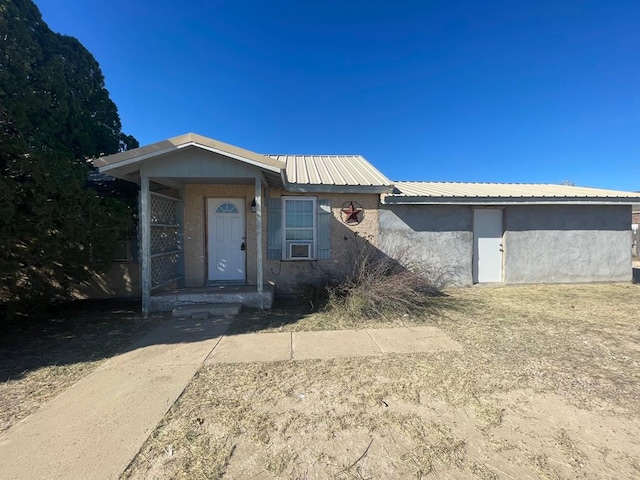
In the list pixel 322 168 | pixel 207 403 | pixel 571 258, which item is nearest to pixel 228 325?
pixel 207 403

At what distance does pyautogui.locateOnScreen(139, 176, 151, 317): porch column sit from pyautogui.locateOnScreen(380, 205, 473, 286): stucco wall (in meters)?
5.75

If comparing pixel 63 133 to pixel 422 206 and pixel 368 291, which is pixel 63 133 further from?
pixel 422 206

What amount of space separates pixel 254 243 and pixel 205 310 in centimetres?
246

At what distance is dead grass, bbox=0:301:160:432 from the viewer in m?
3.50

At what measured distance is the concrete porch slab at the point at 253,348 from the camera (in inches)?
174

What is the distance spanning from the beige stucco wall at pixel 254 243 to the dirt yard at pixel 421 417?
4246 millimetres

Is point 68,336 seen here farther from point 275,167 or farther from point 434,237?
point 434,237

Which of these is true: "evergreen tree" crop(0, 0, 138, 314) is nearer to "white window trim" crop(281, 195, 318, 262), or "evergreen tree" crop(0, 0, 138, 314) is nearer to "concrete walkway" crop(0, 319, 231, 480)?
"concrete walkway" crop(0, 319, 231, 480)

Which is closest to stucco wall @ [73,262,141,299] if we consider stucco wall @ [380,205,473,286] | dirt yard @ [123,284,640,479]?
dirt yard @ [123,284,640,479]

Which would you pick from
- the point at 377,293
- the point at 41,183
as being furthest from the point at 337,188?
the point at 41,183

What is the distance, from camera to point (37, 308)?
639 centimetres

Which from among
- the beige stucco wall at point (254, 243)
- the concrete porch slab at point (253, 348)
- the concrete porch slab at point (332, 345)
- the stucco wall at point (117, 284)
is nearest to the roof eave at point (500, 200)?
the beige stucco wall at point (254, 243)

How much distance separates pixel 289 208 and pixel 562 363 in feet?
21.2

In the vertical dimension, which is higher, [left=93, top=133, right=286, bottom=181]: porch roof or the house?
[left=93, top=133, right=286, bottom=181]: porch roof
